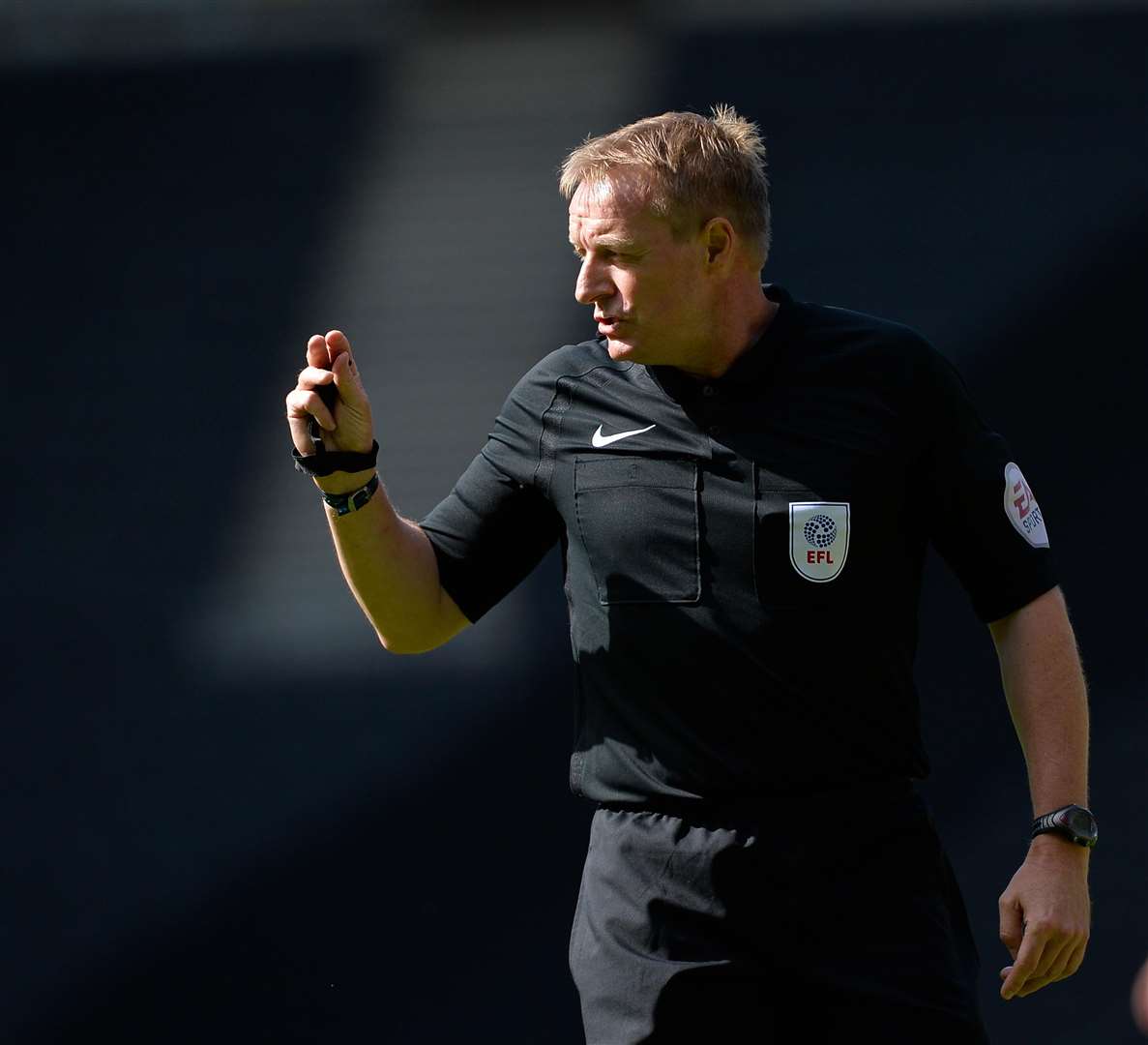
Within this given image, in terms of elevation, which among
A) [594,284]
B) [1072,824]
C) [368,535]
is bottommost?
[1072,824]

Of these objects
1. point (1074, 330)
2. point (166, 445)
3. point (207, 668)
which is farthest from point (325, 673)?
point (1074, 330)

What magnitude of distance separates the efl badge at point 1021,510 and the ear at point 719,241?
517 millimetres

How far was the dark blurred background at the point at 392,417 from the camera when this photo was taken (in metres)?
4.12

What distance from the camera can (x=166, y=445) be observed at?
14.4 feet

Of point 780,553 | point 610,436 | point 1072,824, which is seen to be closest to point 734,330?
point 610,436

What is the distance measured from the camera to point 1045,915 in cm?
223

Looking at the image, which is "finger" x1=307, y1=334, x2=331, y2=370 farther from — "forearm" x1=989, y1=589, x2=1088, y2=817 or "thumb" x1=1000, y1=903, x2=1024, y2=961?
"thumb" x1=1000, y1=903, x2=1024, y2=961

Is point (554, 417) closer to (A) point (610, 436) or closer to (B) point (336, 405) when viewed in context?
(A) point (610, 436)

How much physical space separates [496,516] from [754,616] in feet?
1.65

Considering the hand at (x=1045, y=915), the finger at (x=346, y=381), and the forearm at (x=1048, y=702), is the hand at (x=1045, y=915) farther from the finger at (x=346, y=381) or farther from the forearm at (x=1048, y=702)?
the finger at (x=346, y=381)

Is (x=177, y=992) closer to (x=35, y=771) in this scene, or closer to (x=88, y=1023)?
(x=88, y=1023)

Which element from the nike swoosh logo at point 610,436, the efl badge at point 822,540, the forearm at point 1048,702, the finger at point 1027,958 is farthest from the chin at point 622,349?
the finger at point 1027,958

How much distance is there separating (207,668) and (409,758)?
1.87 ft

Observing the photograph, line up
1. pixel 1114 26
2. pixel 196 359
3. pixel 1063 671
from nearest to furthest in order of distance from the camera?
pixel 1063 671 < pixel 1114 26 < pixel 196 359
